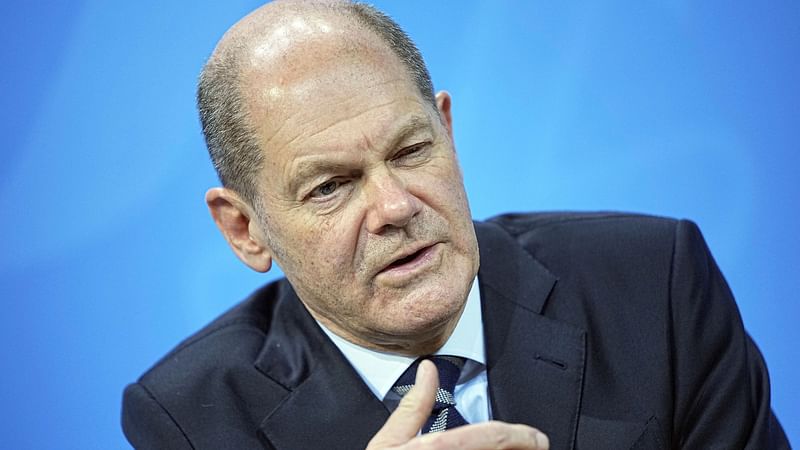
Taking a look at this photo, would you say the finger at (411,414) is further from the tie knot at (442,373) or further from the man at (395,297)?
the tie knot at (442,373)

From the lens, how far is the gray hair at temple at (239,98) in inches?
85.2

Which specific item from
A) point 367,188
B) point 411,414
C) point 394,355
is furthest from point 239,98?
point 411,414

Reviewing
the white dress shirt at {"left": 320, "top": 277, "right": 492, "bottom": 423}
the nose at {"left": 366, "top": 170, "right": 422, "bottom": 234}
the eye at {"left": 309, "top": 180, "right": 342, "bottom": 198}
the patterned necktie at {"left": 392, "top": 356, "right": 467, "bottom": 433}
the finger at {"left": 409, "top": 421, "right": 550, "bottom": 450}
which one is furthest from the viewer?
the white dress shirt at {"left": 320, "top": 277, "right": 492, "bottom": 423}

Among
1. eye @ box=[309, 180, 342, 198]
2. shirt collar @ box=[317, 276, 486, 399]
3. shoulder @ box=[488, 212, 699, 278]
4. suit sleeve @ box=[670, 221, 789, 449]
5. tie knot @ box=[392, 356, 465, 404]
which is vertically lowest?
suit sleeve @ box=[670, 221, 789, 449]

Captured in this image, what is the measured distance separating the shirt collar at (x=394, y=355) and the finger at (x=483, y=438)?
573mm

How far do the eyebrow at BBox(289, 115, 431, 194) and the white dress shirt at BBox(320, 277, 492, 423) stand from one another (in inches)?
17.3

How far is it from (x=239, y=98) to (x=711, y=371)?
1.19 metres

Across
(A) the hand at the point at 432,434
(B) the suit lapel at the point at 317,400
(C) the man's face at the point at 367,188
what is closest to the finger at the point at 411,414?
(A) the hand at the point at 432,434

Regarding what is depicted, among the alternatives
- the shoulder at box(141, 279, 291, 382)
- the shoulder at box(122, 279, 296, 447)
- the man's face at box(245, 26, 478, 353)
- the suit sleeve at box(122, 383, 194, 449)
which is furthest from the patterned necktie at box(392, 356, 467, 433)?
the suit sleeve at box(122, 383, 194, 449)

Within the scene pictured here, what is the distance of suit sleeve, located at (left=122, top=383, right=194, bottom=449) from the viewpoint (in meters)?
2.32

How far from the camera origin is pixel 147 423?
2.38 m

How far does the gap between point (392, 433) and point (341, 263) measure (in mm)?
430

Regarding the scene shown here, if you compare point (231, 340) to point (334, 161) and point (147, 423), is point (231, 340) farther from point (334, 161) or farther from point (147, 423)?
point (334, 161)

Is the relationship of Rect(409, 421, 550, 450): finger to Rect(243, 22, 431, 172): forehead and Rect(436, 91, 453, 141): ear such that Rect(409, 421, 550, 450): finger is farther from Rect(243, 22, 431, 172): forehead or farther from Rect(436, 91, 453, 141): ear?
Rect(436, 91, 453, 141): ear
